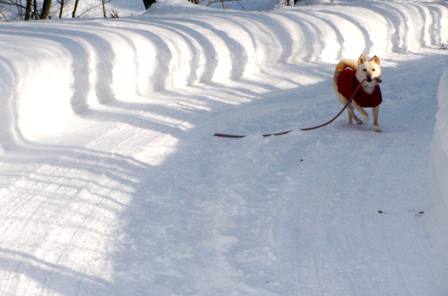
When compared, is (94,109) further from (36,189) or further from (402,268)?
(402,268)

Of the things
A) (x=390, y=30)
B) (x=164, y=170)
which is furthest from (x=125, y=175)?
(x=390, y=30)

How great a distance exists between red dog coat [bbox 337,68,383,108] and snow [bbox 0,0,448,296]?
1.03 feet

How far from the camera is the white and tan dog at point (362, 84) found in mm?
8039

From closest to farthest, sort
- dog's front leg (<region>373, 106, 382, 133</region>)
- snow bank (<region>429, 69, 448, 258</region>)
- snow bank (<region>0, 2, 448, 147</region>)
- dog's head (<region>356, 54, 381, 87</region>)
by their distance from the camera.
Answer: snow bank (<region>429, 69, 448, 258</region>) < snow bank (<region>0, 2, 448, 147</region>) < dog's head (<region>356, 54, 381, 87</region>) < dog's front leg (<region>373, 106, 382, 133</region>)

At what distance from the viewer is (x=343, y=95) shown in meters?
8.30

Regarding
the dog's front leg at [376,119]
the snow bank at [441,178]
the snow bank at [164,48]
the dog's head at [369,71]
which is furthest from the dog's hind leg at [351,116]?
the snow bank at [164,48]

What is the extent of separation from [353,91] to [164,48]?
10.6 ft

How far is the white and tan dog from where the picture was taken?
804cm

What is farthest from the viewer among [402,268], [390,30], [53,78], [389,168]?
[390,30]

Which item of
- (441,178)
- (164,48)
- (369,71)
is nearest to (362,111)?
(369,71)

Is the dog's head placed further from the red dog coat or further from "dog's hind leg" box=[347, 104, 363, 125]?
"dog's hind leg" box=[347, 104, 363, 125]

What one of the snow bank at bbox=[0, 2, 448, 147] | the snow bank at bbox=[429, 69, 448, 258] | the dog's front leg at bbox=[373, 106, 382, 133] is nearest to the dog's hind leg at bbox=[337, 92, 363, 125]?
the dog's front leg at bbox=[373, 106, 382, 133]

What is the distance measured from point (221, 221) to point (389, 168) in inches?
78.9

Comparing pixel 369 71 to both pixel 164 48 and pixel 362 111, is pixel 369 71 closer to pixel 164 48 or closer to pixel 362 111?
pixel 362 111
